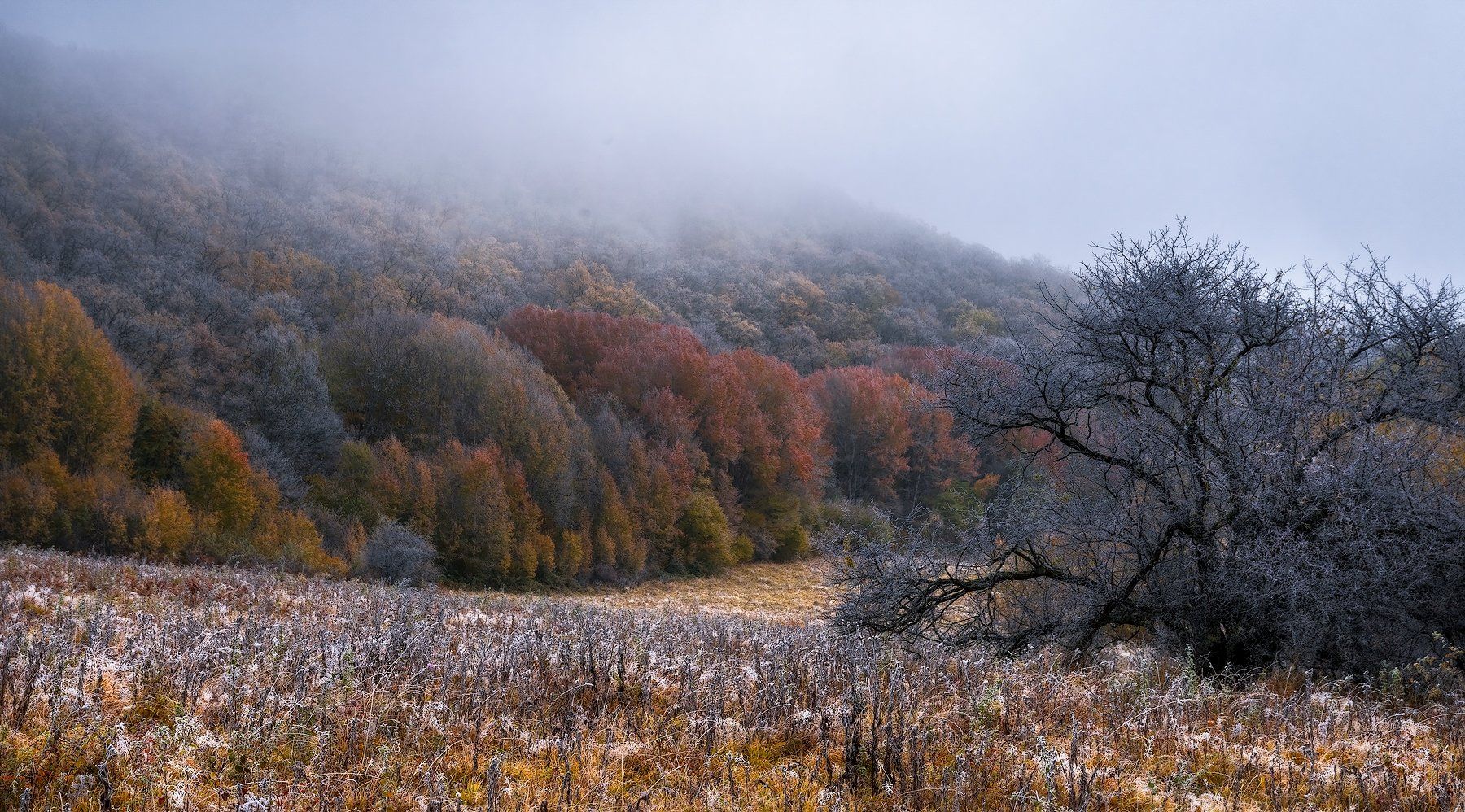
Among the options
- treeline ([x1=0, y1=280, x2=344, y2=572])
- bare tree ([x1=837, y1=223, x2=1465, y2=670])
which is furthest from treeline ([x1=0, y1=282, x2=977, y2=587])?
bare tree ([x1=837, y1=223, x2=1465, y2=670])

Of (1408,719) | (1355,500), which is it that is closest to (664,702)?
(1408,719)

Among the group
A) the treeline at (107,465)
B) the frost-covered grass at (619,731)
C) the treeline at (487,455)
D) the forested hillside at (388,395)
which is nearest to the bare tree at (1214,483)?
the frost-covered grass at (619,731)

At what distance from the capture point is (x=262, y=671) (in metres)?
3.94

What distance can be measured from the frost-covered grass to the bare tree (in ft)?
6.37

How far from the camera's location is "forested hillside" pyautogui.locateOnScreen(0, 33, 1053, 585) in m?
25.9

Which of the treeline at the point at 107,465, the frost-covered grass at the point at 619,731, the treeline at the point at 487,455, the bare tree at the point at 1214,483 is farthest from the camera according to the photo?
the treeline at the point at 487,455

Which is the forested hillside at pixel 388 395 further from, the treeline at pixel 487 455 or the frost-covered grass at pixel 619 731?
the frost-covered grass at pixel 619 731

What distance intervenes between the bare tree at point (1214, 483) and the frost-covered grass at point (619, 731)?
6.37ft

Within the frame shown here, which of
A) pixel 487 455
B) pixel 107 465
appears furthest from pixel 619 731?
pixel 107 465

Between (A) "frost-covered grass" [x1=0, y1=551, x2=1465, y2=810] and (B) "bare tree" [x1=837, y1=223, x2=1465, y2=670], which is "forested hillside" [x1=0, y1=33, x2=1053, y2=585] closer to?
(B) "bare tree" [x1=837, y1=223, x2=1465, y2=670]

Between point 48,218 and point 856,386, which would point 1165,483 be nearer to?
point 856,386

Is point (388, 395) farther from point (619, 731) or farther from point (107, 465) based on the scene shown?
point (619, 731)

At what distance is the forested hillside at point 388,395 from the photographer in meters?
25.9

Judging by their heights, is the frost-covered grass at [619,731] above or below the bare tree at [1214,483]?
below
